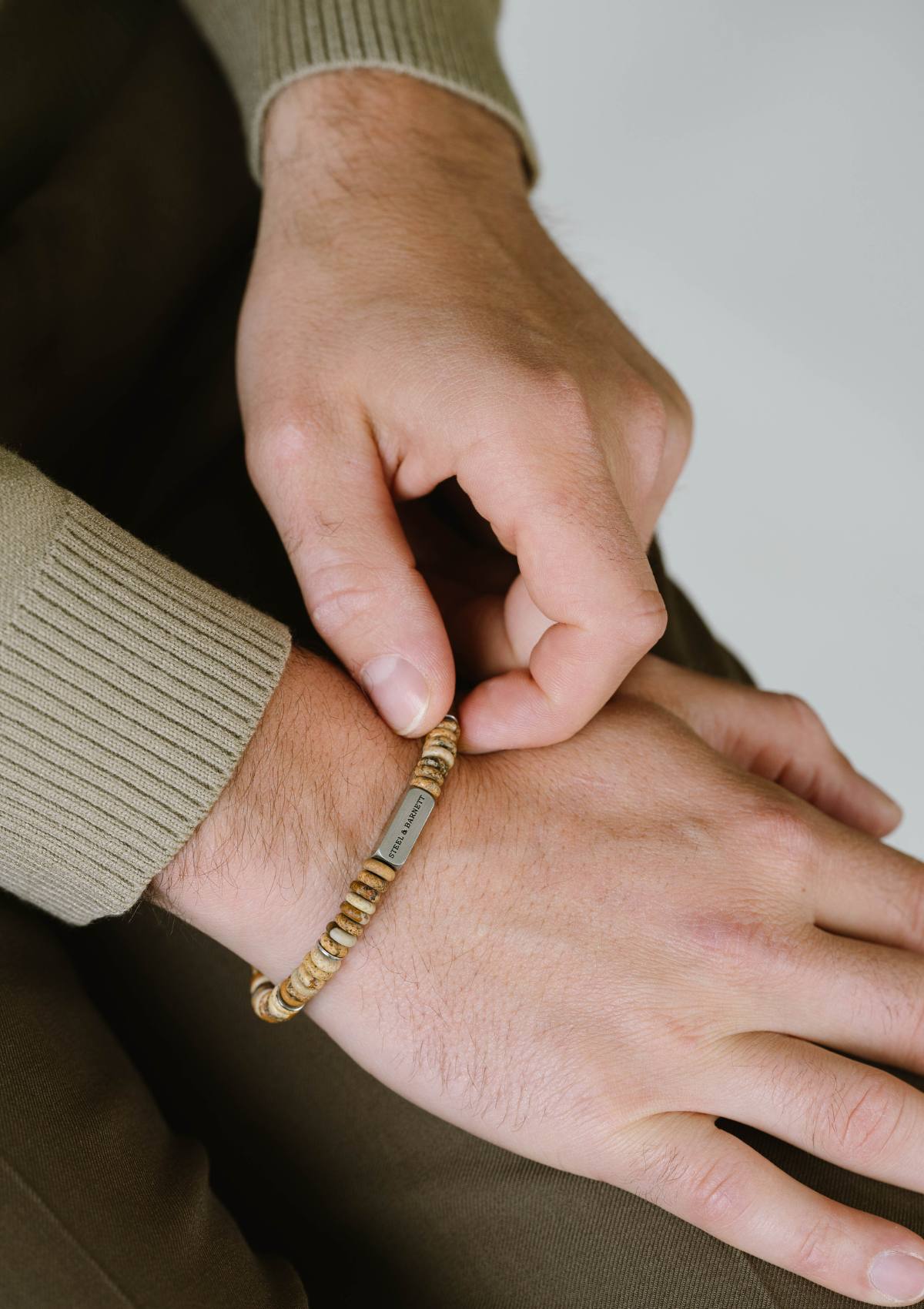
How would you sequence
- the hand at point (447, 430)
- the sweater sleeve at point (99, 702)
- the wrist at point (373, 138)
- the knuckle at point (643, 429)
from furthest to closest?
1. the wrist at point (373, 138)
2. the knuckle at point (643, 429)
3. the hand at point (447, 430)
4. the sweater sleeve at point (99, 702)

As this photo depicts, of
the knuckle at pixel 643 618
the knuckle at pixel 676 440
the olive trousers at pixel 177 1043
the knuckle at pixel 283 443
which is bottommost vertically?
the olive trousers at pixel 177 1043

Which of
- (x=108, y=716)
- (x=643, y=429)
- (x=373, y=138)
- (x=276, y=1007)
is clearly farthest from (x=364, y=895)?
(x=373, y=138)

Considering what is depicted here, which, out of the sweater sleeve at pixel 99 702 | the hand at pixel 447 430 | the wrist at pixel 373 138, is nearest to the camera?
the sweater sleeve at pixel 99 702

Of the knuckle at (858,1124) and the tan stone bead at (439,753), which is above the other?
the tan stone bead at (439,753)

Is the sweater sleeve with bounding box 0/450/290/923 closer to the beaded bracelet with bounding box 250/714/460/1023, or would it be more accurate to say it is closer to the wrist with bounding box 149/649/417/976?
the wrist with bounding box 149/649/417/976

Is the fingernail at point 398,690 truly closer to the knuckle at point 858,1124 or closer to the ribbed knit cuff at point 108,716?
the ribbed knit cuff at point 108,716

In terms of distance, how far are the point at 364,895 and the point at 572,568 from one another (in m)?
0.31

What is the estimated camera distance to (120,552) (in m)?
0.76

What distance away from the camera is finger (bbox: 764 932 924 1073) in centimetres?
88

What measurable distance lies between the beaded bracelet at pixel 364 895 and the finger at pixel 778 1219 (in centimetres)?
30

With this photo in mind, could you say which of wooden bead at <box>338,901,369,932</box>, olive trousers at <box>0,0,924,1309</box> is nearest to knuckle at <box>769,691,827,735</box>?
olive trousers at <box>0,0,924,1309</box>

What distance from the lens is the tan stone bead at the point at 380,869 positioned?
774 mm

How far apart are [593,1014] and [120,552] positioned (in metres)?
0.54

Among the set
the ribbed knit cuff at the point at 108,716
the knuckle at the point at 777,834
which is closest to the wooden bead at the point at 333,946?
the ribbed knit cuff at the point at 108,716
